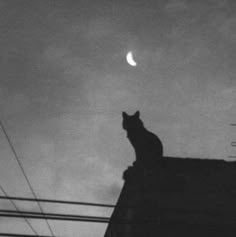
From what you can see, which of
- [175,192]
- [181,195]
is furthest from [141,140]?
[181,195]

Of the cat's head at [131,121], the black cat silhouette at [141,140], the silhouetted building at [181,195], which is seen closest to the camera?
the silhouetted building at [181,195]

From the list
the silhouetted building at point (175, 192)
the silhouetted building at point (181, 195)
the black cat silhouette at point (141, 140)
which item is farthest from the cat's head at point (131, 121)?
the silhouetted building at point (181, 195)

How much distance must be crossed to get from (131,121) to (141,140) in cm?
132

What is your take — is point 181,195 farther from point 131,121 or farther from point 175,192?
point 131,121

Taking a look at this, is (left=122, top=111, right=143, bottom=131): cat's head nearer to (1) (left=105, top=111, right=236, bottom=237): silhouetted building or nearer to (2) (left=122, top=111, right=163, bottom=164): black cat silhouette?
(2) (left=122, top=111, right=163, bottom=164): black cat silhouette

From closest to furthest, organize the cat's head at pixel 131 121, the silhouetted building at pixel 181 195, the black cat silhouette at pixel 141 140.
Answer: the silhouetted building at pixel 181 195, the black cat silhouette at pixel 141 140, the cat's head at pixel 131 121

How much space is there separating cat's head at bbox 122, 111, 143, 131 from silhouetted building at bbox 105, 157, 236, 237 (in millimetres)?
2076

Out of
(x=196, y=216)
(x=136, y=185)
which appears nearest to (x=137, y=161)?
(x=136, y=185)

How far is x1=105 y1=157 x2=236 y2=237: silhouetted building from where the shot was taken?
8.91 meters

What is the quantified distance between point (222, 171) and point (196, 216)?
7.43 feet

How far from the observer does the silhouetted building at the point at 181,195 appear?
8914 millimetres

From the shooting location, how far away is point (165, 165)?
10.3 m

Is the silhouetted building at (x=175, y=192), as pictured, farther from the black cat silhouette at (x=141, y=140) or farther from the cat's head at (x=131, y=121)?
the cat's head at (x=131, y=121)

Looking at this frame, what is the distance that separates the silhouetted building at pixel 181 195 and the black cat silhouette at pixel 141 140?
33 cm
